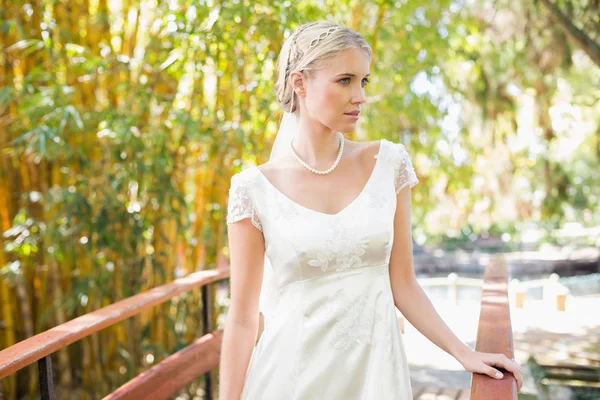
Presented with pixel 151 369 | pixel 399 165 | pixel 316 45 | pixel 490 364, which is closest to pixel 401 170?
pixel 399 165

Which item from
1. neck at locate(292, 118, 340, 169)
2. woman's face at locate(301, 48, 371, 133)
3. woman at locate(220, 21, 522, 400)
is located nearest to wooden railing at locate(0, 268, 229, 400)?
woman at locate(220, 21, 522, 400)

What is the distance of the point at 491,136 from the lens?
953cm

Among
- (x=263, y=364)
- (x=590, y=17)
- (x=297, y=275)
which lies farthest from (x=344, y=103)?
(x=590, y=17)

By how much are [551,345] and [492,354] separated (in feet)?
19.0

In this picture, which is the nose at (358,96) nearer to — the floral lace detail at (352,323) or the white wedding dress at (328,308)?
the white wedding dress at (328,308)

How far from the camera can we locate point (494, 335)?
1.47m

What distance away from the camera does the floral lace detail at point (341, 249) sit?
145 cm

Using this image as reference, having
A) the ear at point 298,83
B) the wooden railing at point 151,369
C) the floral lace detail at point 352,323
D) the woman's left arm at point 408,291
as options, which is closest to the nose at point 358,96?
the ear at point 298,83

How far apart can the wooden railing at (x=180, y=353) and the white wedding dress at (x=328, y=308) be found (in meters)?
0.23

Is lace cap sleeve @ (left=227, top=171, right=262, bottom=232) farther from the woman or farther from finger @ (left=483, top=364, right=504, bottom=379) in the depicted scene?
finger @ (left=483, top=364, right=504, bottom=379)

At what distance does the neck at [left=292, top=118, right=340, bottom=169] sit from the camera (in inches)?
62.9

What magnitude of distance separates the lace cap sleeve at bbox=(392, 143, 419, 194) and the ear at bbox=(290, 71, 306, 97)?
27 centimetres

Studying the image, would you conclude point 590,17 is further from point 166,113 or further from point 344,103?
point 344,103

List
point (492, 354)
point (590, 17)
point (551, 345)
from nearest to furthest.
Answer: point (492, 354) < point (590, 17) < point (551, 345)
